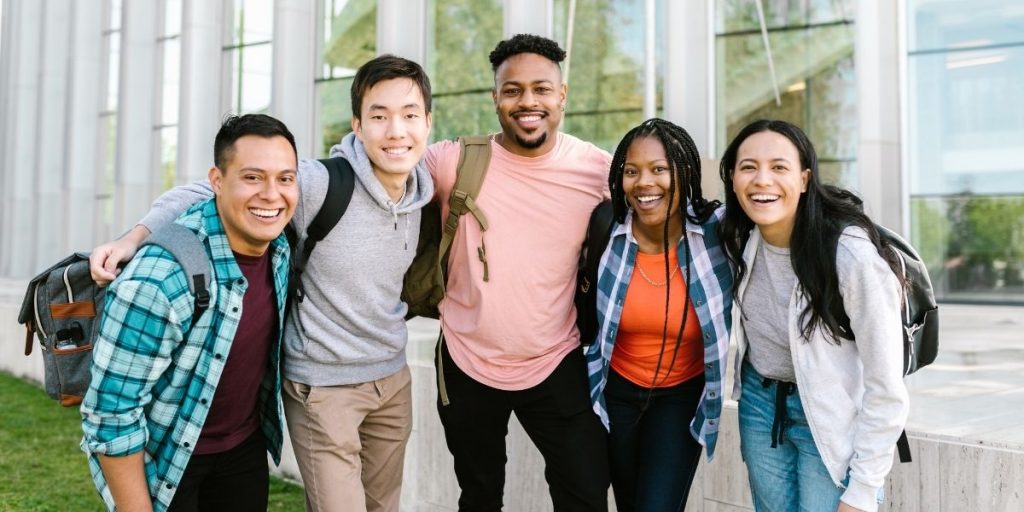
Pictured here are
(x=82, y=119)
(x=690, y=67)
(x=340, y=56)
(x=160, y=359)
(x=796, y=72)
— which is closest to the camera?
(x=160, y=359)

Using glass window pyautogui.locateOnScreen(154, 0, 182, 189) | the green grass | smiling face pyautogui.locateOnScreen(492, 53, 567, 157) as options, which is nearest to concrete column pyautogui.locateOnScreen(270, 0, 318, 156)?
glass window pyautogui.locateOnScreen(154, 0, 182, 189)

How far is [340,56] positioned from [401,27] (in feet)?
8.09

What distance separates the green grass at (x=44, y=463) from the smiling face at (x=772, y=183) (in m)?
4.31

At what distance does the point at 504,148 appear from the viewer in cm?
375

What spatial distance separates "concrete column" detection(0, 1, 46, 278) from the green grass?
1541 centimetres

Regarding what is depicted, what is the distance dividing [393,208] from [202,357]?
3.02 feet

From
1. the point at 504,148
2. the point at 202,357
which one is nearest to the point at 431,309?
the point at 504,148

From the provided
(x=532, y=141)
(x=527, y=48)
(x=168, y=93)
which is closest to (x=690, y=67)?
(x=527, y=48)

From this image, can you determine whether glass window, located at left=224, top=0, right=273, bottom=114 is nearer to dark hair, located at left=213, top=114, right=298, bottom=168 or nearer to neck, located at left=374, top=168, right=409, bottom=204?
neck, located at left=374, top=168, right=409, bottom=204

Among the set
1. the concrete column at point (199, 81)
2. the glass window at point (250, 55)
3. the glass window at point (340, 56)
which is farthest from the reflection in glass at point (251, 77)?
the glass window at point (340, 56)

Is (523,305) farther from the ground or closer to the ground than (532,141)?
closer to the ground

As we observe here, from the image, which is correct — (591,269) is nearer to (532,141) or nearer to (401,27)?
(532,141)

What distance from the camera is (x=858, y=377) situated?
2.77 m

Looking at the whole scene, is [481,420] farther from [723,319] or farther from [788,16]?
[788,16]
